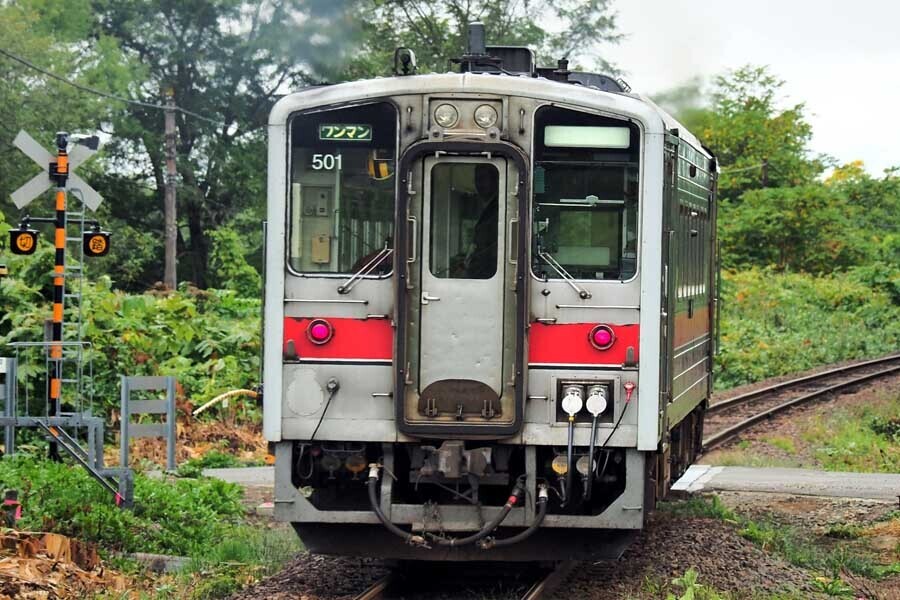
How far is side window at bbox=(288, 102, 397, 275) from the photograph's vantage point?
325 inches

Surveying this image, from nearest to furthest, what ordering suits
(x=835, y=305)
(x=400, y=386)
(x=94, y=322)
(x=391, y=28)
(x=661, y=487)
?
(x=400, y=386), (x=661, y=487), (x=94, y=322), (x=391, y=28), (x=835, y=305)

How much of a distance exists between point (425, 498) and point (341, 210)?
1.78m

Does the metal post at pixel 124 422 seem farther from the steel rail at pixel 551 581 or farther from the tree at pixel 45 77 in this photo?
the tree at pixel 45 77

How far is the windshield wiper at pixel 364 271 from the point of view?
8234 millimetres

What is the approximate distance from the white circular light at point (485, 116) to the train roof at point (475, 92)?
9 centimetres

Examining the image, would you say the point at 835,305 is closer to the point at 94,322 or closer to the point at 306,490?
the point at 94,322

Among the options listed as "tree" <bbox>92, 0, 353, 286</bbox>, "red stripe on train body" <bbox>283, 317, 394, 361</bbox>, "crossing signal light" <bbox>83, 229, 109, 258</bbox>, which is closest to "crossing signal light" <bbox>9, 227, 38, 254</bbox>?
"crossing signal light" <bbox>83, 229, 109, 258</bbox>

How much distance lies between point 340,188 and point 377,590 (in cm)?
232

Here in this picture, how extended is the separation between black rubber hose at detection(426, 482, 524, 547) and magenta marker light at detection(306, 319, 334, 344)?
4.14 feet


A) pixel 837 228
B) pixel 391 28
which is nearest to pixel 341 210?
pixel 391 28

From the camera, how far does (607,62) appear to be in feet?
114

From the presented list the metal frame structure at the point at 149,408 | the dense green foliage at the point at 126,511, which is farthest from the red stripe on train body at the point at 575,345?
the metal frame structure at the point at 149,408

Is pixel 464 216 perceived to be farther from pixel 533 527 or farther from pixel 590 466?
pixel 533 527

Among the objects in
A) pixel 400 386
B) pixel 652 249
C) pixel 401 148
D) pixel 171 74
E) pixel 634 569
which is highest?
pixel 171 74
